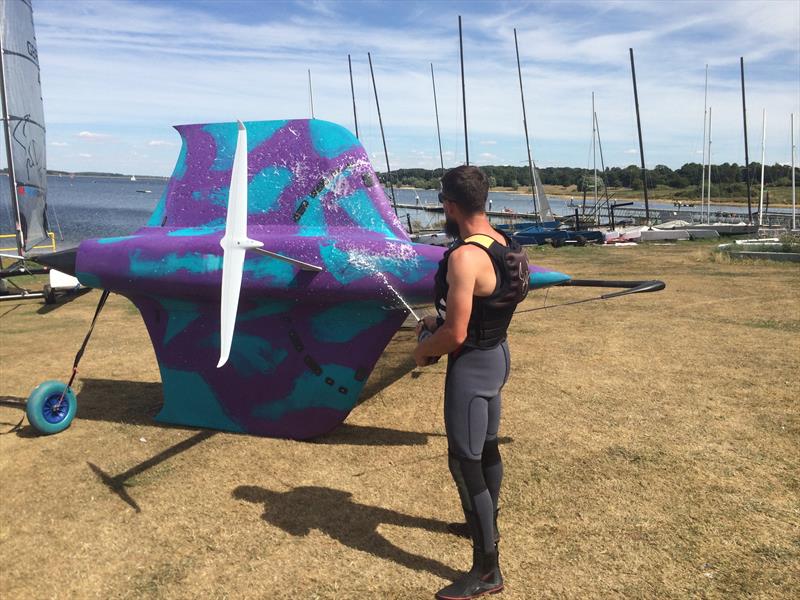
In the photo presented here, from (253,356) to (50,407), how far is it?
83.9 inches

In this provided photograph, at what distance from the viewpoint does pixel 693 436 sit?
521cm

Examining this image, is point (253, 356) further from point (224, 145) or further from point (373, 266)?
point (224, 145)

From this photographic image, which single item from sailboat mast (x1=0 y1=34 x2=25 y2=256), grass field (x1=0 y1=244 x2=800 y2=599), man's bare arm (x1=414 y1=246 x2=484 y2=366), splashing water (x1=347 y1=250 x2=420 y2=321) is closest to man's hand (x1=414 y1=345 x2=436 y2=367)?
man's bare arm (x1=414 y1=246 x2=484 y2=366)

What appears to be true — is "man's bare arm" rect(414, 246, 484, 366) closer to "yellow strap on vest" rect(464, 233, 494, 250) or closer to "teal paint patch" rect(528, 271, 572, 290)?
"yellow strap on vest" rect(464, 233, 494, 250)

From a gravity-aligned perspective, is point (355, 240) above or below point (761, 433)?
above

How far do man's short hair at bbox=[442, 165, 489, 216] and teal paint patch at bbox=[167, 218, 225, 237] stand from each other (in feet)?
9.77

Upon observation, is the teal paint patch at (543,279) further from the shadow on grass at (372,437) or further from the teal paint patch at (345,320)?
the shadow on grass at (372,437)

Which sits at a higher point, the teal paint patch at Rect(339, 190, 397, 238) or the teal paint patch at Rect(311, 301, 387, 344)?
the teal paint patch at Rect(339, 190, 397, 238)

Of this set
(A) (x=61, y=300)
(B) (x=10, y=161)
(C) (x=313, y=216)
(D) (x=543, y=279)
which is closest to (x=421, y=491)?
(D) (x=543, y=279)

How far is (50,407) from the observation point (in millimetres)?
5750

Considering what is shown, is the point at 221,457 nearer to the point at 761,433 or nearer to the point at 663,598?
the point at 663,598

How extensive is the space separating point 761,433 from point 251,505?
170 inches

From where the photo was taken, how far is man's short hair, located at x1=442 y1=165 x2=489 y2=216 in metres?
3.04

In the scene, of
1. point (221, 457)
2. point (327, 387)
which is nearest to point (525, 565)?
point (327, 387)
